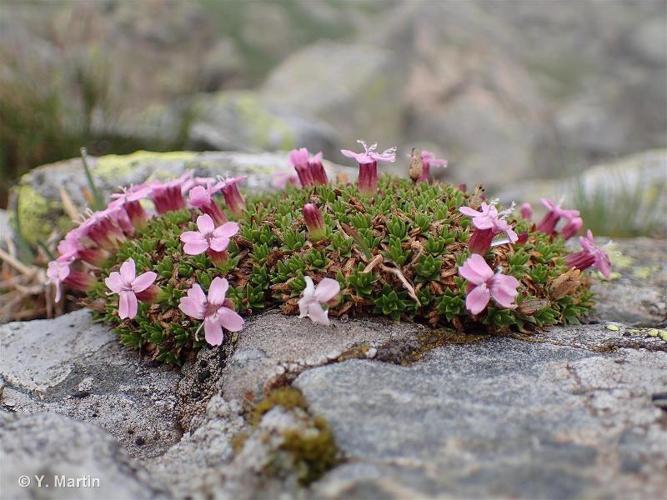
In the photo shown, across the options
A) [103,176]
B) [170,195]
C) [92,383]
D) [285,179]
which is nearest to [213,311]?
[92,383]

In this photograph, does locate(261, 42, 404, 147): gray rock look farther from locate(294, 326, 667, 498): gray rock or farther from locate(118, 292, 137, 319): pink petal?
locate(294, 326, 667, 498): gray rock

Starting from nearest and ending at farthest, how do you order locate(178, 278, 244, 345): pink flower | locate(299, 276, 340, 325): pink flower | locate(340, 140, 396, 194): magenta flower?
locate(299, 276, 340, 325): pink flower, locate(178, 278, 244, 345): pink flower, locate(340, 140, 396, 194): magenta flower

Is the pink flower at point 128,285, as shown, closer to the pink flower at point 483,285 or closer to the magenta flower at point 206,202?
the magenta flower at point 206,202

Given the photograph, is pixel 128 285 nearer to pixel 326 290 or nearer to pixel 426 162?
pixel 326 290

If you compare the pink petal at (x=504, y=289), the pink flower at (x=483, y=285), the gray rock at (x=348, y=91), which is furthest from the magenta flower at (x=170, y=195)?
the gray rock at (x=348, y=91)

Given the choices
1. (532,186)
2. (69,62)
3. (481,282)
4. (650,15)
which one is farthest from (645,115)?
(481,282)

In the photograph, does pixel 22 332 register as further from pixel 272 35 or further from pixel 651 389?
pixel 272 35

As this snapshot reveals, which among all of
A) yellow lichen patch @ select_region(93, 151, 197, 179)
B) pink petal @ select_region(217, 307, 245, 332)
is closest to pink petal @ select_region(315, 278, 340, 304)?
pink petal @ select_region(217, 307, 245, 332)
